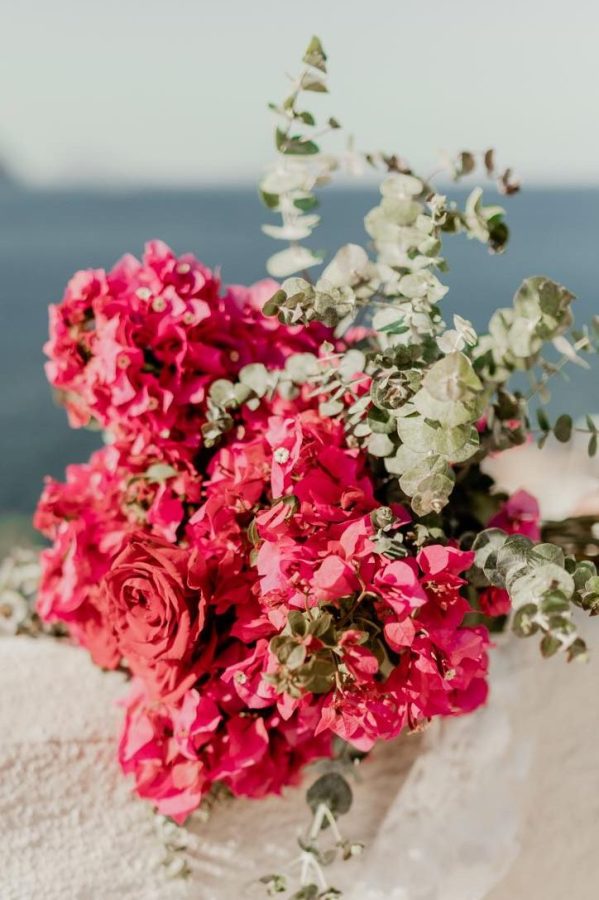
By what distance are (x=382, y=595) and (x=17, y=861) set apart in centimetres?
33

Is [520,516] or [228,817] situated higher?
[520,516]

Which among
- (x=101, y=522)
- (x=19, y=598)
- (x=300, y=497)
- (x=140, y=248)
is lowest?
(x=140, y=248)

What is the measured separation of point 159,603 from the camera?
19.5 inches

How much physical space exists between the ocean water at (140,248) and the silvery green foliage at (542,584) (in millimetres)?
1408

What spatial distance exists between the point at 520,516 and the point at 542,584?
23 centimetres

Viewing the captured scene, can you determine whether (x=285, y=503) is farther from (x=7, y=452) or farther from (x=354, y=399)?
(x=7, y=452)

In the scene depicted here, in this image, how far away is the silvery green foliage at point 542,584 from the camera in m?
0.36

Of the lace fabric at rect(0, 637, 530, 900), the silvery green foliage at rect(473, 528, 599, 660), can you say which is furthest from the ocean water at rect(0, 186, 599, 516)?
the silvery green foliage at rect(473, 528, 599, 660)

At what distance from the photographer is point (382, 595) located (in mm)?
454

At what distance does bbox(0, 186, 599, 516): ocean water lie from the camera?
2.33m

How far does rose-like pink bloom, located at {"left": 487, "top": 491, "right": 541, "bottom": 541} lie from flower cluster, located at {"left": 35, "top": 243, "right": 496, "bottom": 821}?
114 millimetres

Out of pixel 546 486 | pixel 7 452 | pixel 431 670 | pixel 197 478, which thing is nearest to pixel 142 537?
pixel 197 478

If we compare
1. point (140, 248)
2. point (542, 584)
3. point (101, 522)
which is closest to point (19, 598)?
point (101, 522)

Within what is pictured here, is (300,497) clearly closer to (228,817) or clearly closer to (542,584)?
(542,584)
